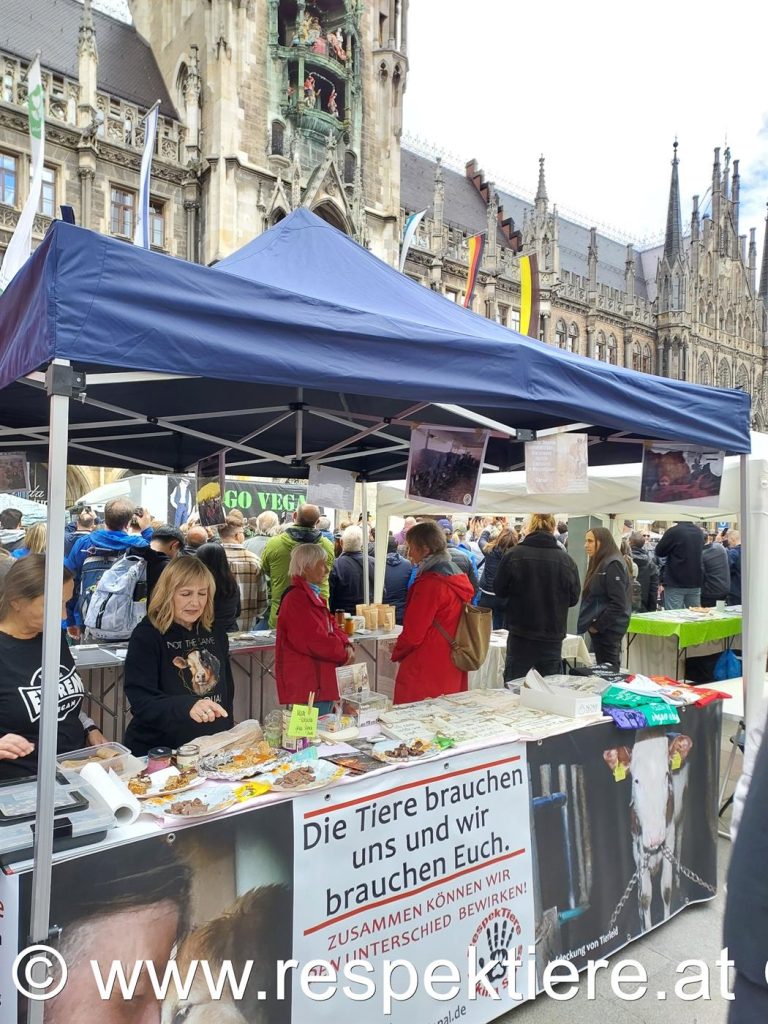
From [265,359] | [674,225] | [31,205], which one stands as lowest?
[265,359]

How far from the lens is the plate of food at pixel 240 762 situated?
7.48 ft

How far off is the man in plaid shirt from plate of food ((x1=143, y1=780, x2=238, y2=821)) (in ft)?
12.9

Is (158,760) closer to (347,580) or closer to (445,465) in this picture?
(445,465)

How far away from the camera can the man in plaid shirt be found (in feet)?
19.9

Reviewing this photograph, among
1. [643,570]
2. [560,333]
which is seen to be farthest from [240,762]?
[560,333]

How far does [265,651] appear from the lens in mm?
5828

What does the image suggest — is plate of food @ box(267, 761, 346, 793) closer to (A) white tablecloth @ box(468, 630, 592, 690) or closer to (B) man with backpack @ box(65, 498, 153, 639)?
(B) man with backpack @ box(65, 498, 153, 639)

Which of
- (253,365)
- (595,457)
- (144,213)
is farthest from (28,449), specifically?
(595,457)

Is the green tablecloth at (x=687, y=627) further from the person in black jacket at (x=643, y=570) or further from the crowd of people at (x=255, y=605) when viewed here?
the person in black jacket at (x=643, y=570)

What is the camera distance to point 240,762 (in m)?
2.38

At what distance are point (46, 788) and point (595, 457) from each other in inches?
155

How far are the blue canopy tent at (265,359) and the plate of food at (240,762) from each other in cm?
64

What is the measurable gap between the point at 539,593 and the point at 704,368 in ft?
149
